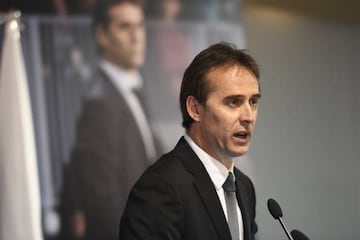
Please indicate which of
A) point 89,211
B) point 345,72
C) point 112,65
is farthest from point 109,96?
point 345,72

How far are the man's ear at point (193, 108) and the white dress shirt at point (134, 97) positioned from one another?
6.83ft

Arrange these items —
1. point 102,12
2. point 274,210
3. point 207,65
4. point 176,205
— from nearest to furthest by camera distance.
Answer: point 176,205
point 207,65
point 274,210
point 102,12

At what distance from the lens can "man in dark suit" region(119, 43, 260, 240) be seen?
1.29 m

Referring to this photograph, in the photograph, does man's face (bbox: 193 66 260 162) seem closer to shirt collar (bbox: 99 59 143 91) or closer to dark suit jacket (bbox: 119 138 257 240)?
dark suit jacket (bbox: 119 138 257 240)

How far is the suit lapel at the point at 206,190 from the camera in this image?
135cm

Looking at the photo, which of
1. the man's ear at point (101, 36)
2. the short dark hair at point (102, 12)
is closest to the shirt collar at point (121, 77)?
the man's ear at point (101, 36)

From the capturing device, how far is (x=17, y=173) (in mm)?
3016

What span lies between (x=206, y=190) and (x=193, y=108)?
0.76 ft

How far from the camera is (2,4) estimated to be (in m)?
3.44

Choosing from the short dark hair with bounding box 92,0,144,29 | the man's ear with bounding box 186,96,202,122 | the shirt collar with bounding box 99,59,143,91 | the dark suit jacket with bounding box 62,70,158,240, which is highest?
the short dark hair with bounding box 92,0,144,29

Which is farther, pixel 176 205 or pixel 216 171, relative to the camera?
pixel 216 171

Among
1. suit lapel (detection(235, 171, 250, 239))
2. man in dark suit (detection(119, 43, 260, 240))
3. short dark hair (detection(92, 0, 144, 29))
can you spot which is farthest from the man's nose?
short dark hair (detection(92, 0, 144, 29))

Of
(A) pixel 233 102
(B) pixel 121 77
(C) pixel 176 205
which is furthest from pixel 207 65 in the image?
(B) pixel 121 77

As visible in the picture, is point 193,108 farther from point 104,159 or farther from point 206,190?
point 104,159
